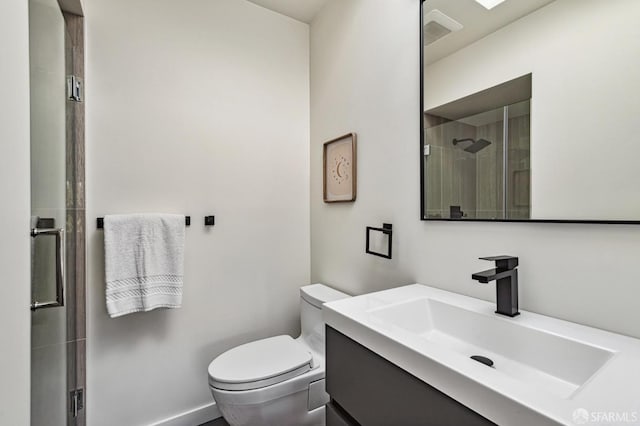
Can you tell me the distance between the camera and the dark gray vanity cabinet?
591 millimetres

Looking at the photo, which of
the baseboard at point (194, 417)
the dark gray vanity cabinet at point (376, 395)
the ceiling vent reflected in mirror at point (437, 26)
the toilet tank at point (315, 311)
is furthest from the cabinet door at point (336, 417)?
the ceiling vent reflected in mirror at point (437, 26)

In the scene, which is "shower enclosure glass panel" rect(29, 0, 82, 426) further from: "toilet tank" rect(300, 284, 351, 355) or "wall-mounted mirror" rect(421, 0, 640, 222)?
"wall-mounted mirror" rect(421, 0, 640, 222)

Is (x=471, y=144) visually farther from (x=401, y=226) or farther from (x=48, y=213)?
(x=48, y=213)

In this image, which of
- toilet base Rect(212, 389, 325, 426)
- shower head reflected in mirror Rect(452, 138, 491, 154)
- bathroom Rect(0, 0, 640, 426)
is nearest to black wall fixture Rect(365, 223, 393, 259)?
bathroom Rect(0, 0, 640, 426)

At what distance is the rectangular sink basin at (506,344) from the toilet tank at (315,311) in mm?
631

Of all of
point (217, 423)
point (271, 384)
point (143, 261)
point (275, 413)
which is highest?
point (143, 261)

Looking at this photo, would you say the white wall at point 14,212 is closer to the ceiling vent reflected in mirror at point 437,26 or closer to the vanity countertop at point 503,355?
the vanity countertop at point 503,355

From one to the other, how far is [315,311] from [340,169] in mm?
826

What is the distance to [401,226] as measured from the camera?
1348mm

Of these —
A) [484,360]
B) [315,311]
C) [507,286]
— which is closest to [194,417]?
[315,311]

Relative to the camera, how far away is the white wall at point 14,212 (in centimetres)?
53

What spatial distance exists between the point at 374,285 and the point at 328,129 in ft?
3.23

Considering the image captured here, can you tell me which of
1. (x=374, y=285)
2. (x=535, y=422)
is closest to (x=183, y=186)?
(x=374, y=285)

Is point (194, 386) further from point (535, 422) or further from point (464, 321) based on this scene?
point (535, 422)
